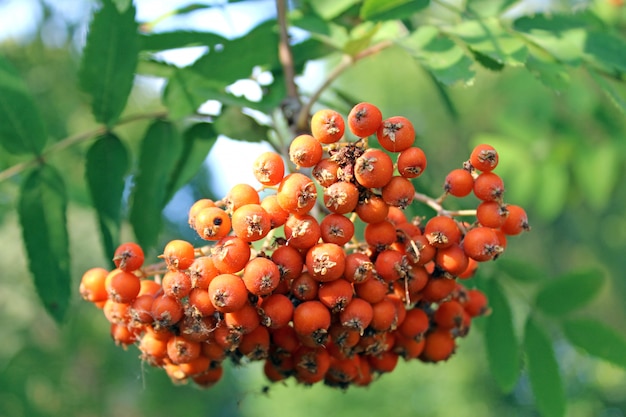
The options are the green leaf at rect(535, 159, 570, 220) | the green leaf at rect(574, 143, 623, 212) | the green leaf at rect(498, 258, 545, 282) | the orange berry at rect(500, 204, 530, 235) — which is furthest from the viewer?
the green leaf at rect(535, 159, 570, 220)

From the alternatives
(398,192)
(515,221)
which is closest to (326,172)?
(398,192)

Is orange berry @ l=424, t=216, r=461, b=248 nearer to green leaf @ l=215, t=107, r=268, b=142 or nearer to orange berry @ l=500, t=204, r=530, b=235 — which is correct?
orange berry @ l=500, t=204, r=530, b=235

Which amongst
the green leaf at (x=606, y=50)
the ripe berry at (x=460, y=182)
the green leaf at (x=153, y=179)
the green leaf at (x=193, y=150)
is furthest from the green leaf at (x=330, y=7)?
the ripe berry at (x=460, y=182)

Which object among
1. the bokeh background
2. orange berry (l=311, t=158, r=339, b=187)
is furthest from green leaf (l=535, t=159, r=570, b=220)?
orange berry (l=311, t=158, r=339, b=187)

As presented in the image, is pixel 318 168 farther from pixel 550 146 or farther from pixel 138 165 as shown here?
pixel 550 146

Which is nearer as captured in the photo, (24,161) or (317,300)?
(317,300)

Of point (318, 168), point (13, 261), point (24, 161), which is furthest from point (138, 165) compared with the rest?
point (13, 261)

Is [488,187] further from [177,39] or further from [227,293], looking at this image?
[177,39]
